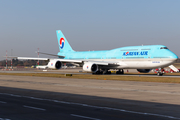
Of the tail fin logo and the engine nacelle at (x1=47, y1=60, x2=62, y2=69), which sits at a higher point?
the tail fin logo

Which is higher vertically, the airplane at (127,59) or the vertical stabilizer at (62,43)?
the vertical stabilizer at (62,43)

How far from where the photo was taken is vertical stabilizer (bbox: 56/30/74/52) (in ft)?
241

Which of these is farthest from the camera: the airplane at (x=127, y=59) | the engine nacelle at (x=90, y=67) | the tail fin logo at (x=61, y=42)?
the tail fin logo at (x=61, y=42)

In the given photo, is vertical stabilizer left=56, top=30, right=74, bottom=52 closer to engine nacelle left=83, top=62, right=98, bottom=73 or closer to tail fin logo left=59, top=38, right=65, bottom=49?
tail fin logo left=59, top=38, right=65, bottom=49

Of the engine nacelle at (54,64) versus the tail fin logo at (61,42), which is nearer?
the engine nacelle at (54,64)

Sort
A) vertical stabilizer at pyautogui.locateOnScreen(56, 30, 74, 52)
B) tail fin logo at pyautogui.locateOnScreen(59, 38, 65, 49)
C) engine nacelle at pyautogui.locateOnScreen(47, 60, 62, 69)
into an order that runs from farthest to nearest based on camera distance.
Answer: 1. tail fin logo at pyautogui.locateOnScreen(59, 38, 65, 49)
2. vertical stabilizer at pyautogui.locateOnScreen(56, 30, 74, 52)
3. engine nacelle at pyautogui.locateOnScreen(47, 60, 62, 69)

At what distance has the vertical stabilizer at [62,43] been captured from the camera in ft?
241

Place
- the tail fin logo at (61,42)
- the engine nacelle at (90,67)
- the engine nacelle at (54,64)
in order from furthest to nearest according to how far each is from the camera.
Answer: the tail fin logo at (61,42)
the engine nacelle at (54,64)
the engine nacelle at (90,67)

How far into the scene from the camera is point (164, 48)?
168 ft

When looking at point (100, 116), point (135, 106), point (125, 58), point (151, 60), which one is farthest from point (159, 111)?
point (125, 58)

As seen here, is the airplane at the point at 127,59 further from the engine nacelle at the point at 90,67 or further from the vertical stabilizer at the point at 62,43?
the vertical stabilizer at the point at 62,43

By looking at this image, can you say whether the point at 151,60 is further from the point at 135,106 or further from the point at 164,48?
the point at 135,106

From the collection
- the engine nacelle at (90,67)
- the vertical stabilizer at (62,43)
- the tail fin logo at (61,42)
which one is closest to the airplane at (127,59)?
the engine nacelle at (90,67)

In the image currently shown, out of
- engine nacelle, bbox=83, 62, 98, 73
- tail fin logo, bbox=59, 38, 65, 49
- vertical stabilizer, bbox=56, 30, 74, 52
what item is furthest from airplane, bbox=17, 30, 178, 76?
tail fin logo, bbox=59, 38, 65, 49
